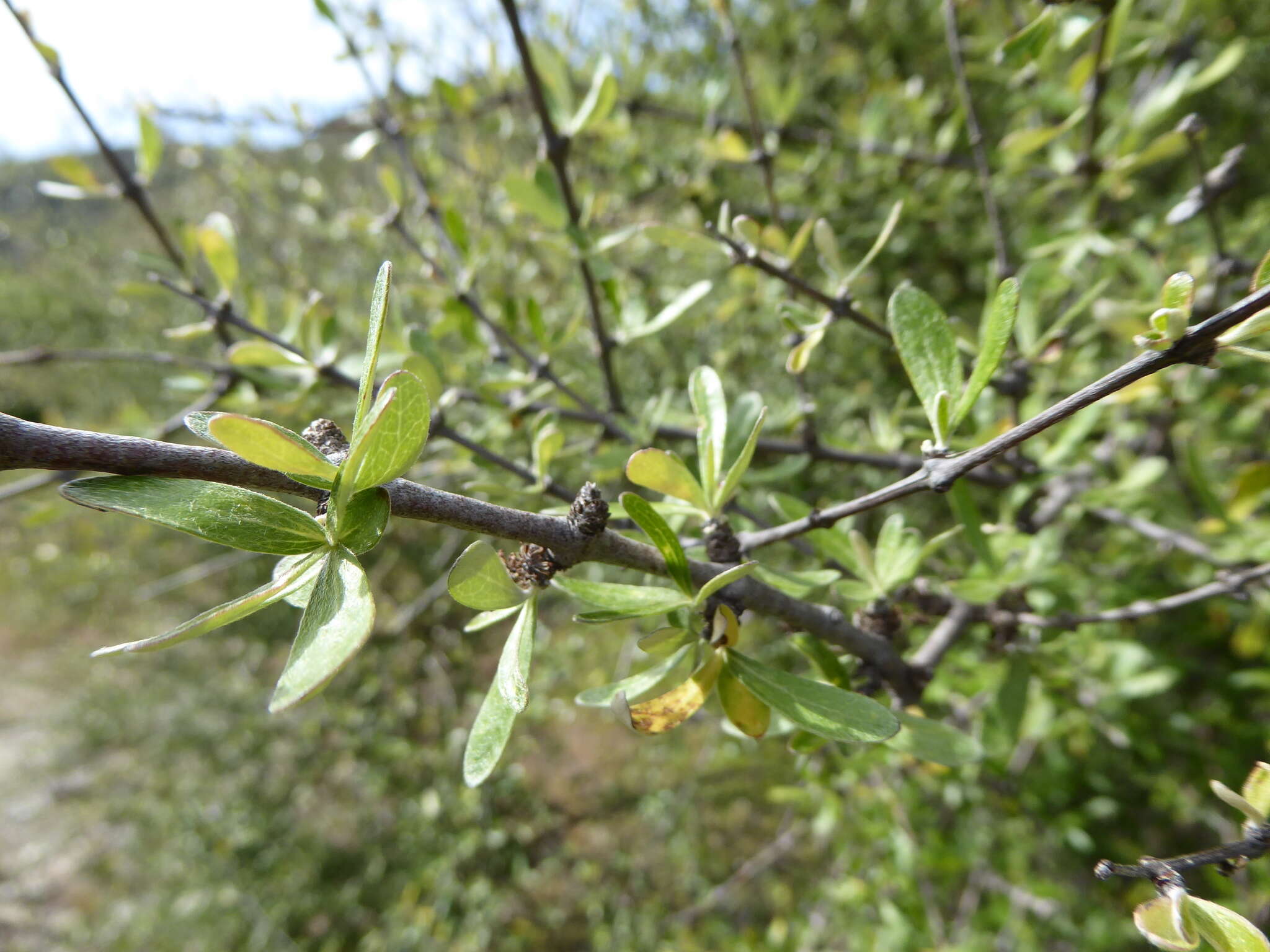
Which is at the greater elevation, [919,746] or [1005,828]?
[919,746]

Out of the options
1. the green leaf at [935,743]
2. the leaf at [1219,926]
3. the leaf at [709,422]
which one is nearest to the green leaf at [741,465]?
the leaf at [709,422]

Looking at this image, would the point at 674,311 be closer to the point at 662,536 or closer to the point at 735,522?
the point at 735,522

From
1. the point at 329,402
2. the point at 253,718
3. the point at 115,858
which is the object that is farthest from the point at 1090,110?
the point at 115,858

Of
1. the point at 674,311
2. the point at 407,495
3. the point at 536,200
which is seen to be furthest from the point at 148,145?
the point at 407,495

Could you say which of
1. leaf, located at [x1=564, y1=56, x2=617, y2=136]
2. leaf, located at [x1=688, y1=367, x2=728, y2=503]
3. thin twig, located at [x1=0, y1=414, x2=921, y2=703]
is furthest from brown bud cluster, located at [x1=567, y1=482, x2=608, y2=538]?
leaf, located at [x1=564, y1=56, x2=617, y2=136]

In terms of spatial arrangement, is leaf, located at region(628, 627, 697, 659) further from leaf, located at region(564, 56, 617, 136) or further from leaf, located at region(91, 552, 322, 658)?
leaf, located at region(564, 56, 617, 136)

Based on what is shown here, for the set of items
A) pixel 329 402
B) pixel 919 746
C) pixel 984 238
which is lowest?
pixel 984 238

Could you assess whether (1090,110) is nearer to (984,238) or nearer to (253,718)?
(984,238)
